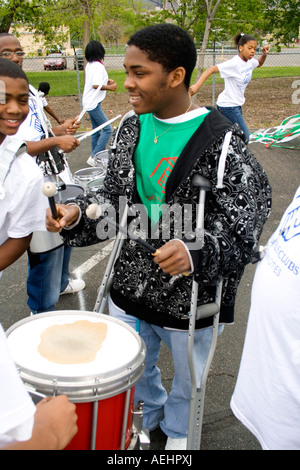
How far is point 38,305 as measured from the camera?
10.8ft

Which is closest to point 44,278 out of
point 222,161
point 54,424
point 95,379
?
point 95,379

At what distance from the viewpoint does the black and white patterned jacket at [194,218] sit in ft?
6.51

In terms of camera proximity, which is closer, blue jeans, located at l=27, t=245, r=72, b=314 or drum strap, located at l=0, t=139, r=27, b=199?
drum strap, located at l=0, t=139, r=27, b=199

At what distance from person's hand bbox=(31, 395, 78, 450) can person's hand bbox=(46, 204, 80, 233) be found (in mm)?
864

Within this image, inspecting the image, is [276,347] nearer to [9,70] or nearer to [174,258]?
[174,258]

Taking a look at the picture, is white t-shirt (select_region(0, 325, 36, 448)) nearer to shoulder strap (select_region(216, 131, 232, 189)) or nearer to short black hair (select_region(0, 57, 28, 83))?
shoulder strap (select_region(216, 131, 232, 189))

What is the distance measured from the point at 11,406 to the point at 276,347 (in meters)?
0.87

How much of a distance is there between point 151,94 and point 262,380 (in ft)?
4.25

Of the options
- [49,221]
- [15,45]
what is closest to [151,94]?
[49,221]

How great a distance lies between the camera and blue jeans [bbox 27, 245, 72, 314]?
3.18m

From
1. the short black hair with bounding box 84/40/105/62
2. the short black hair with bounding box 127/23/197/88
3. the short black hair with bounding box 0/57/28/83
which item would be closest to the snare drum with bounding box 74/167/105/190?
the short black hair with bounding box 0/57/28/83

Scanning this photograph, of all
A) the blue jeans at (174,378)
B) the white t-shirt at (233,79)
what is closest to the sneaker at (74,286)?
the blue jeans at (174,378)

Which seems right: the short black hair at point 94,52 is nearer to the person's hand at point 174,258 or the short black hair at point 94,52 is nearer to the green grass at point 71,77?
the person's hand at point 174,258
